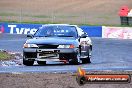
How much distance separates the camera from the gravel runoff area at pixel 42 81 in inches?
406

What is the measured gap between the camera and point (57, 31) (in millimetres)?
17719

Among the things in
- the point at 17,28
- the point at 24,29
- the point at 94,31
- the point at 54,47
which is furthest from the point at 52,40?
the point at 17,28

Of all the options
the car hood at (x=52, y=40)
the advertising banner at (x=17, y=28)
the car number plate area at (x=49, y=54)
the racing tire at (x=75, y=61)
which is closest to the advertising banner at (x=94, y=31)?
the advertising banner at (x=17, y=28)

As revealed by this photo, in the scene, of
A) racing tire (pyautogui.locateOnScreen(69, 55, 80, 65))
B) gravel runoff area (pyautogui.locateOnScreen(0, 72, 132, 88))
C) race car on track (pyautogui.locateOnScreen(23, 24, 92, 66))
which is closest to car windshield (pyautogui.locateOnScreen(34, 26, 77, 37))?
race car on track (pyautogui.locateOnScreen(23, 24, 92, 66))

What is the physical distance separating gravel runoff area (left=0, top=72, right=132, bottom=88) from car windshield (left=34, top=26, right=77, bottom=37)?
15.7ft

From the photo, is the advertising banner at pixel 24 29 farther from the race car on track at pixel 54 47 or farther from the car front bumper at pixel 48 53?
the car front bumper at pixel 48 53

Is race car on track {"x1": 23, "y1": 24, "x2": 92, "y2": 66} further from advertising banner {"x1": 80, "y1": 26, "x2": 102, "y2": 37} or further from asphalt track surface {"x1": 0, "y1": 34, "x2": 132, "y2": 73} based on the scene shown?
advertising banner {"x1": 80, "y1": 26, "x2": 102, "y2": 37}

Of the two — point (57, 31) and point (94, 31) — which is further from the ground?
point (94, 31)

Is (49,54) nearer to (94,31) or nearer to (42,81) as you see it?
(42,81)

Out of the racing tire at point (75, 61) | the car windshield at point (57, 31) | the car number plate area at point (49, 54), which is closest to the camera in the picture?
the car number plate area at point (49, 54)

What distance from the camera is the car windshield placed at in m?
17.6

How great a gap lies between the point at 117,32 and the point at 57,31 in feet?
81.2

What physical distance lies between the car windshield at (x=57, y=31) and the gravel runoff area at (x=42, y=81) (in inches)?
189

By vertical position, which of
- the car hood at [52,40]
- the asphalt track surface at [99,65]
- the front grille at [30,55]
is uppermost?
the car hood at [52,40]
